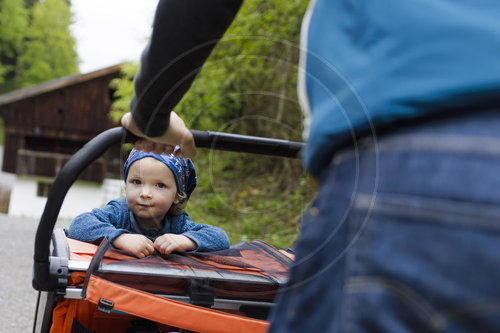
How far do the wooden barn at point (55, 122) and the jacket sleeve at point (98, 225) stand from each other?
856 inches

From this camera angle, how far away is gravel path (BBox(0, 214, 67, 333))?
3.87 metres

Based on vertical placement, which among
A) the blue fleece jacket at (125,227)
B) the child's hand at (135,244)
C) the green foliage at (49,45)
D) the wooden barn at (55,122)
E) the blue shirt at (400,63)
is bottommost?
the child's hand at (135,244)

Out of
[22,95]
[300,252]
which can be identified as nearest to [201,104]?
[300,252]

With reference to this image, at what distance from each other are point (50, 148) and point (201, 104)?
985 inches

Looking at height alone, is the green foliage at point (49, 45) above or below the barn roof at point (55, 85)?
above

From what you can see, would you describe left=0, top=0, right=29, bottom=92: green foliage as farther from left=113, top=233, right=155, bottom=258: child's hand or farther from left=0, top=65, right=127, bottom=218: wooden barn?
left=113, top=233, right=155, bottom=258: child's hand

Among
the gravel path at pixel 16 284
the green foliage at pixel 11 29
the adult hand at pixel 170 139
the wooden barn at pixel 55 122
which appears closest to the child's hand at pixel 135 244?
the adult hand at pixel 170 139

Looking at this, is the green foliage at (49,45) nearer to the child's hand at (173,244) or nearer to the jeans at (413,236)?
the child's hand at (173,244)

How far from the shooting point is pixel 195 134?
1.25 m

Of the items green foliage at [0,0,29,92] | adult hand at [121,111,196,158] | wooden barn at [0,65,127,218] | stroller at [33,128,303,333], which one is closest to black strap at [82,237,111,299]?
stroller at [33,128,303,333]

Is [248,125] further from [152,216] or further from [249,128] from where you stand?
[152,216]

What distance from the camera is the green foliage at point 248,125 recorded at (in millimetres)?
1082

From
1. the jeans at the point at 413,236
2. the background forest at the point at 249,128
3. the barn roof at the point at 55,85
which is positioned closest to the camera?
the jeans at the point at 413,236

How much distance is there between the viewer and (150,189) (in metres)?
1.74
